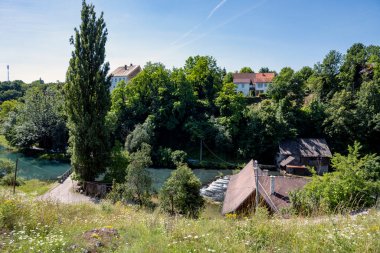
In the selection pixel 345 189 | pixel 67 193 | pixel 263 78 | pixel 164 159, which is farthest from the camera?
pixel 263 78

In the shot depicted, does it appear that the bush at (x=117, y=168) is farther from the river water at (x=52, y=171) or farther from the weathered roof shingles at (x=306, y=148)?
the weathered roof shingles at (x=306, y=148)

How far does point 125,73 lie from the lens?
6172cm

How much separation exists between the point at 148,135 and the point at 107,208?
922 inches

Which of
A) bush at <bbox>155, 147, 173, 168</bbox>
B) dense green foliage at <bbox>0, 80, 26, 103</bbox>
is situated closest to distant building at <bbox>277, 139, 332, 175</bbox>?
bush at <bbox>155, 147, 173, 168</bbox>

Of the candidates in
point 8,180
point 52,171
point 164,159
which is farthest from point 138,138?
point 8,180

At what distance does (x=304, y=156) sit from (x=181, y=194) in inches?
858

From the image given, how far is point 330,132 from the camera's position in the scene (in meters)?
34.7

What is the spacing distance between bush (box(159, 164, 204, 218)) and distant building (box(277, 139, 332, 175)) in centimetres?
1872

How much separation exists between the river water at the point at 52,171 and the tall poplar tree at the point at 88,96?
24.8 ft

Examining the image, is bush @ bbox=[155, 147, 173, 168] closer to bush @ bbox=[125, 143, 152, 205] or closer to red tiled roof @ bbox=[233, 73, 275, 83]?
bush @ bbox=[125, 143, 152, 205]

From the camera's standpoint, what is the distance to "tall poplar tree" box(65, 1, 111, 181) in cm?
1956

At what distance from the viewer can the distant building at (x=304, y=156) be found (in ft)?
102

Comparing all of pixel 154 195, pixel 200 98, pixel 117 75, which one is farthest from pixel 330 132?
pixel 117 75

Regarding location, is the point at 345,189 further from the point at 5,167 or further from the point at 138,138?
the point at 5,167
